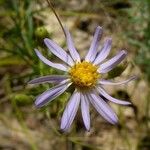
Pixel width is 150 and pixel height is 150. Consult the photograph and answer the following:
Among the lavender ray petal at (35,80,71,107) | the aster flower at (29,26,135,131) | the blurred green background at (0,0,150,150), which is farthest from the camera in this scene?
the blurred green background at (0,0,150,150)

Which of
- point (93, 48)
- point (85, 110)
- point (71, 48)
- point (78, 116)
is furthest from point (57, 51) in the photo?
point (78, 116)

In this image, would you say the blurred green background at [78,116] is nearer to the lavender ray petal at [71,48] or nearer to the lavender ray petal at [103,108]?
the lavender ray petal at [71,48]

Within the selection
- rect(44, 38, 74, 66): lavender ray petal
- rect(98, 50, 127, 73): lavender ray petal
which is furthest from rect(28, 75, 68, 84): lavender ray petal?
rect(98, 50, 127, 73): lavender ray petal

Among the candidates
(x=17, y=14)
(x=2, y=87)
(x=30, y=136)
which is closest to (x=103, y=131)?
(x=30, y=136)

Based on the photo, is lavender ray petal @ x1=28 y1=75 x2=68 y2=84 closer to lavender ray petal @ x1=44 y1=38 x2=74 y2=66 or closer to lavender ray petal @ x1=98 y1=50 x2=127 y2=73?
lavender ray petal @ x1=44 y1=38 x2=74 y2=66

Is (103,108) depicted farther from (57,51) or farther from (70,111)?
(57,51)

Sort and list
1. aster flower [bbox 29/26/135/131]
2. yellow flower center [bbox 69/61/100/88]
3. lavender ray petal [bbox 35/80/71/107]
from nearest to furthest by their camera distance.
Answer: lavender ray petal [bbox 35/80/71/107], aster flower [bbox 29/26/135/131], yellow flower center [bbox 69/61/100/88]

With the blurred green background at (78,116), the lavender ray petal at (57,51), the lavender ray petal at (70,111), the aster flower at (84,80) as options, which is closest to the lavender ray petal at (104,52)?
the aster flower at (84,80)
